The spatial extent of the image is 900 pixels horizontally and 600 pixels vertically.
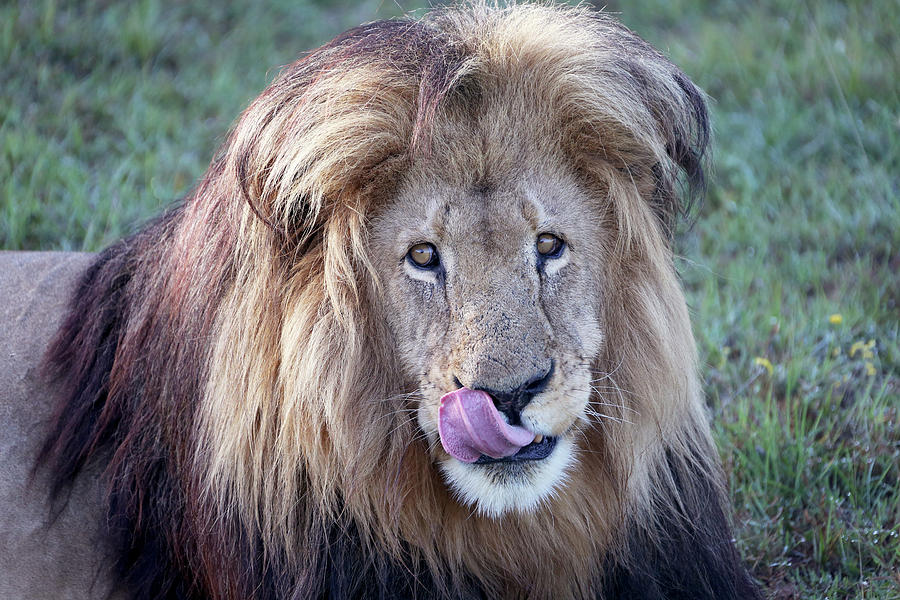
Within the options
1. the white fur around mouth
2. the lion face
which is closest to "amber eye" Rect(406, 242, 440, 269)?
the lion face

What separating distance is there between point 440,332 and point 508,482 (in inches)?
13.7

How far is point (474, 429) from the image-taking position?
219cm

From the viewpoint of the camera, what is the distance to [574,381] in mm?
2316

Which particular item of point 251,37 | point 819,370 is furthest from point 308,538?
point 251,37

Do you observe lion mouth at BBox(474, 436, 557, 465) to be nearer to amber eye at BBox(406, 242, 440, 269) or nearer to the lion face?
the lion face

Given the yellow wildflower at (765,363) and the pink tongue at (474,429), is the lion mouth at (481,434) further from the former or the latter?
the yellow wildflower at (765,363)

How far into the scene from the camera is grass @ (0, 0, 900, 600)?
3.42m

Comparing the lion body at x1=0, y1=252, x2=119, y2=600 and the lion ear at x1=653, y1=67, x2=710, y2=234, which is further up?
the lion ear at x1=653, y1=67, x2=710, y2=234

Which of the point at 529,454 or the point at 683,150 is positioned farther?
the point at 683,150

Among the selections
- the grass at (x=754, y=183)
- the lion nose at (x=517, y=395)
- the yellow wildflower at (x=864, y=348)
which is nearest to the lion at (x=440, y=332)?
the lion nose at (x=517, y=395)

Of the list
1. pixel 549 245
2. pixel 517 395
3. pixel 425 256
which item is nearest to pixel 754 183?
pixel 549 245

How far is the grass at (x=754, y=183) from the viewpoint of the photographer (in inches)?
134

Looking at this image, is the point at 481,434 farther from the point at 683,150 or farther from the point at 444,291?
the point at 683,150

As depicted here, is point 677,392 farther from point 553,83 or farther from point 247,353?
point 247,353
